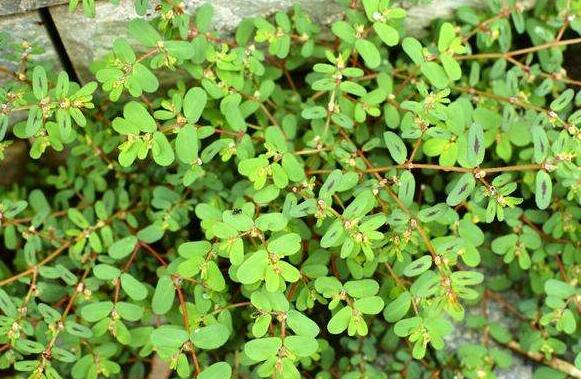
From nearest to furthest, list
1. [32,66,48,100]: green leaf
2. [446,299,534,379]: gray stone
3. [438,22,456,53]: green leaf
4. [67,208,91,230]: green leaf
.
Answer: [32,66,48,100]: green leaf, [438,22,456,53]: green leaf, [67,208,91,230]: green leaf, [446,299,534,379]: gray stone

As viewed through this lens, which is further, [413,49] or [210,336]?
[413,49]

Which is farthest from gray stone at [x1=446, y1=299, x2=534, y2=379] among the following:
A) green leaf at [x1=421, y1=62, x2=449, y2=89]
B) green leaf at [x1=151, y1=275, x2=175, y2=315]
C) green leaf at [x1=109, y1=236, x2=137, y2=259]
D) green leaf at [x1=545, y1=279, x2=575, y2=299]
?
green leaf at [x1=109, y1=236, x2=137, y2=259]

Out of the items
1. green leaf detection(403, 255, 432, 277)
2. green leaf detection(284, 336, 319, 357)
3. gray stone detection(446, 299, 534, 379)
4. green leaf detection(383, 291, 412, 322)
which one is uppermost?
green leaf detection(403, 255, 432, 277)

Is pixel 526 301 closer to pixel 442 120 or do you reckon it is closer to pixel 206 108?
pixel 442 120

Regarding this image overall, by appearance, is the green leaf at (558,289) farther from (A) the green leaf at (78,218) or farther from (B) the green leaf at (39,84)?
(B) the green leaf at (39,84)

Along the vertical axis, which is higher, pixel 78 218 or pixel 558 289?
pixel 78 218

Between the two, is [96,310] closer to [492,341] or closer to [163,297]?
[163,297]

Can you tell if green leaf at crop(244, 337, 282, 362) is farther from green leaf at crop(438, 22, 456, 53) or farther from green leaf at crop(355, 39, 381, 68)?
green leaf at crop(438, 22, 456, 53)

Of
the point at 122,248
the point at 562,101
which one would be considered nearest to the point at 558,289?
the point at 562,101
